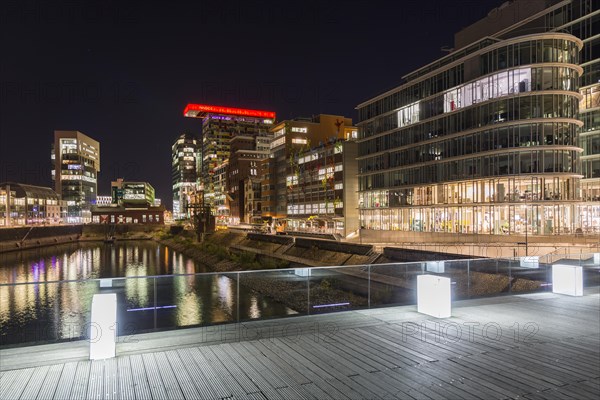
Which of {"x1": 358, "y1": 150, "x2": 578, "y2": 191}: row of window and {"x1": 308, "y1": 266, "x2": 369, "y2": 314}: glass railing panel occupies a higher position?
{"x1": 358, "y1": 150, "x2": 578, "y2": 191}: row of window

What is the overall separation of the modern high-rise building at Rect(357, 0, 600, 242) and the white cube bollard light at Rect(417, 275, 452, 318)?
49159 millimetres

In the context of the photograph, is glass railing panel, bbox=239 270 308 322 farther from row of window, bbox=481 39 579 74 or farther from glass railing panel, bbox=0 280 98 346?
row of window, bbox=481 39 579 74

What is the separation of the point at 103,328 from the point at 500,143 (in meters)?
60.0

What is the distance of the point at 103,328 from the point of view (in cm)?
938

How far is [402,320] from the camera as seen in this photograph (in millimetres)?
12883

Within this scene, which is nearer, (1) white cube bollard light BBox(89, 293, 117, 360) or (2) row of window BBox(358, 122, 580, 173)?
(1) white cube bollard light BBox(89, 293, 117, 360)

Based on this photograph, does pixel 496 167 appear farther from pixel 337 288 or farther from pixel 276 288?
pixel 276 288

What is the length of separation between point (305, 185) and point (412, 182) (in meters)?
38.8

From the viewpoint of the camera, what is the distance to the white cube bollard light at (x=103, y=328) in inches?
366

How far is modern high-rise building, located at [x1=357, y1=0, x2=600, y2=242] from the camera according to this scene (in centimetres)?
5675

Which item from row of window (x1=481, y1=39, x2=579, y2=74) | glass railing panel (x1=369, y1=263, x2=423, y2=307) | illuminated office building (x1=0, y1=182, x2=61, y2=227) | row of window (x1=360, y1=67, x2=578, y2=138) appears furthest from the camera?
illuminated office building (x1=0, y1=182, x2=61, y2=227)

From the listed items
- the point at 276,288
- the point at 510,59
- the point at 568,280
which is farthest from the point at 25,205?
the point at 568,280

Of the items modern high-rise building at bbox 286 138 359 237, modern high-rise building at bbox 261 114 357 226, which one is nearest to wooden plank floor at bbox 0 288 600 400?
modern high-rise building at bbox 286 138 359 237

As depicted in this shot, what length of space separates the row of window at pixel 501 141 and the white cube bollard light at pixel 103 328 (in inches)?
2322
